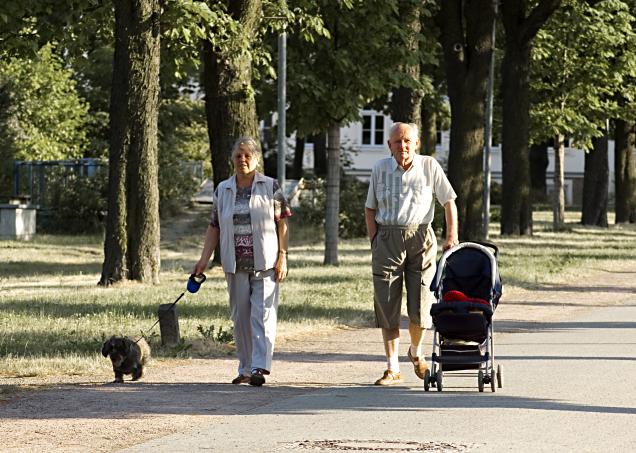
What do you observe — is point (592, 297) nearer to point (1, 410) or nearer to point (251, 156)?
point (251, 156)

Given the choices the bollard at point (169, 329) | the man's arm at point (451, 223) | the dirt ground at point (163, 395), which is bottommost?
the dirt ground at point (163, 395)

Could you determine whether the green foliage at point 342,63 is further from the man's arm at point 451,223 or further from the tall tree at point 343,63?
the man's arm at point 451,223

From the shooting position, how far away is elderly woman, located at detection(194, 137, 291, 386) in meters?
12.5

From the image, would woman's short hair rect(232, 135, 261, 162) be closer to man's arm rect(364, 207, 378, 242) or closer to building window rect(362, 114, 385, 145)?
man's arm rect(364, 207, 378, 242)

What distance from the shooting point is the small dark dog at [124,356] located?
12.6 m

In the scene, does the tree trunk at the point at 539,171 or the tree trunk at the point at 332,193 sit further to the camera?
the tree trunk at the point at 539,171

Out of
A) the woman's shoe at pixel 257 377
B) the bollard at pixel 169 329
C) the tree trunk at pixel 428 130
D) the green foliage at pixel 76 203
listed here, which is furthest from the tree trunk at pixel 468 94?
the woman's shoe at pixel 257 377

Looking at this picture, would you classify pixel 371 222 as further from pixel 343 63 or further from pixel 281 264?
pixel 343 63

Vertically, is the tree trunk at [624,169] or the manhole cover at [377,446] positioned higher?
the tree trunk at [624,169]

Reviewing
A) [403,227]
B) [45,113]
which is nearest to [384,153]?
[45,113]

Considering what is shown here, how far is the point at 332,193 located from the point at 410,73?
8.74 ft

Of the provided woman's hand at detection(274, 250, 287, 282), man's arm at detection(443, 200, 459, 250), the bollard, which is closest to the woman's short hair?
woman's hand at detection(274, 250, 287, 282)

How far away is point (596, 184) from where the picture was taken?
53.7 meters

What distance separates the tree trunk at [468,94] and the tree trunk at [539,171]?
32.8m
